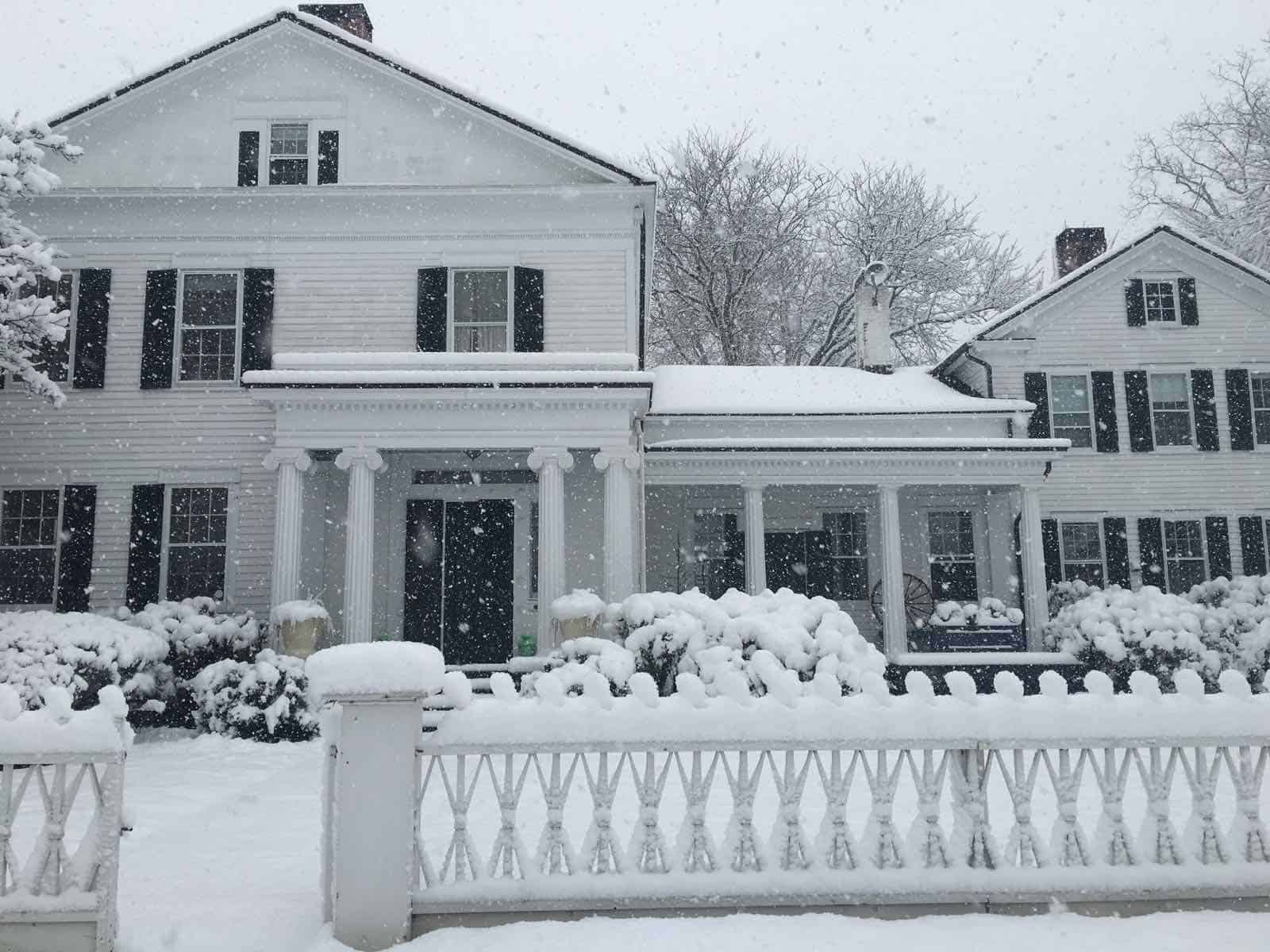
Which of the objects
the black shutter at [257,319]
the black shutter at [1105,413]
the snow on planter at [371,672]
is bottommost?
the snow on planter at [371,672]

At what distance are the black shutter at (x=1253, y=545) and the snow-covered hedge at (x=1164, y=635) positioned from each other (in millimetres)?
2050

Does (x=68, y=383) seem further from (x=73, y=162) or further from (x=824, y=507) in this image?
(x=824, y=507)

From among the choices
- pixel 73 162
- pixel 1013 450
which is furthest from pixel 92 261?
pixel 1013 450

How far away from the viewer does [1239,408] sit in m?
16.8

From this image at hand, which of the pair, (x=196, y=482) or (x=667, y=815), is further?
(x=196, y=482)

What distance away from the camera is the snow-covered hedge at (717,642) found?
9.22 metres

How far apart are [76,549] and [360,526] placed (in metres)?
4.66

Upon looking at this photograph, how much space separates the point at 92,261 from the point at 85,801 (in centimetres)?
970

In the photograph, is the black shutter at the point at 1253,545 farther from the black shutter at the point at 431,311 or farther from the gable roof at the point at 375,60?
the black shutter at the point at 431,311

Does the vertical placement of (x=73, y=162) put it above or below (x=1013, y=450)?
above

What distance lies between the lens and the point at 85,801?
6.88 meters

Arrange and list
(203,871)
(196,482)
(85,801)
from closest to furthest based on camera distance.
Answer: (203,871), (85,801), (196,482)

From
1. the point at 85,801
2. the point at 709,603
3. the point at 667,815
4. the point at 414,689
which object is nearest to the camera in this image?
the point at 414,689

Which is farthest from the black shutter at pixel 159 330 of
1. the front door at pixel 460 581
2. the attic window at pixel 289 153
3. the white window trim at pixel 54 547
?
the front door at pixel 460 581
